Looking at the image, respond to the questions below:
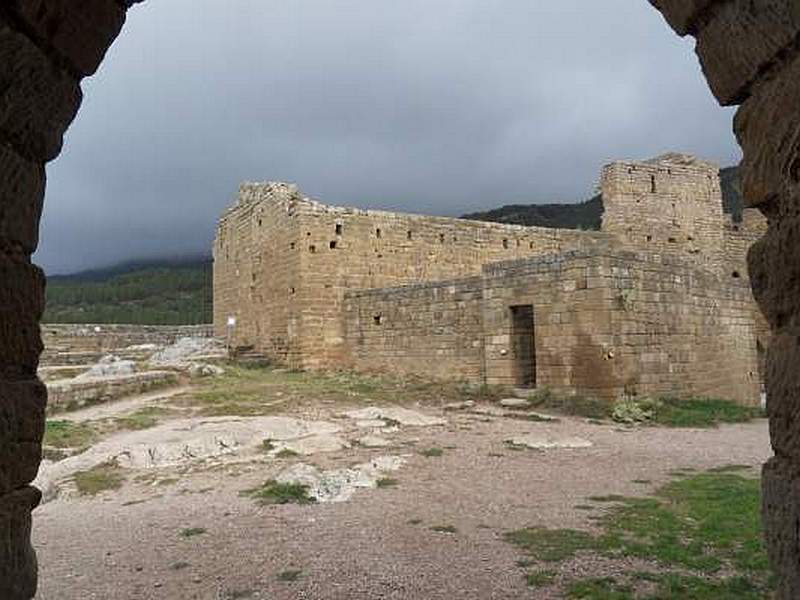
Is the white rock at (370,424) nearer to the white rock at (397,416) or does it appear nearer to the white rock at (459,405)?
the white rock at (397,416)

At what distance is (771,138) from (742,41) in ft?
1.14

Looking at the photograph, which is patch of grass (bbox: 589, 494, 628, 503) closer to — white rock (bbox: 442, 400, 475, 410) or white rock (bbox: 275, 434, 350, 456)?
white rock (bbox: 275, 434, 350, 456)

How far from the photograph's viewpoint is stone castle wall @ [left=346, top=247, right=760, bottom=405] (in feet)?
39.3

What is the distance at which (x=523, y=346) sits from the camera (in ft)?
46.0

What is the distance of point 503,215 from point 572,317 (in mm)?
60508

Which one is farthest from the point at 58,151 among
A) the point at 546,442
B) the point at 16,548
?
the point at 546,442

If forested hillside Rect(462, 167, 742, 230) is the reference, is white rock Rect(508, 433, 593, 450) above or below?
below

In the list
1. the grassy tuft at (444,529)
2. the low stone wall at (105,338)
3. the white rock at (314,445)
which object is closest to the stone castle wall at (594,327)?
the white rock at (314,445)

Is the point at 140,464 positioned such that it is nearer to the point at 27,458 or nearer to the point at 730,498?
the point at 27,458

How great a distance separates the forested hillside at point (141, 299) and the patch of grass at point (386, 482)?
157 ft

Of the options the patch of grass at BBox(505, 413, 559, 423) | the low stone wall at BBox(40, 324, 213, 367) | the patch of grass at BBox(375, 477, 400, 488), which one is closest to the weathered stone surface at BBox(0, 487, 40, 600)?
the patch of grass at BBox(375, 477, 400, 488)

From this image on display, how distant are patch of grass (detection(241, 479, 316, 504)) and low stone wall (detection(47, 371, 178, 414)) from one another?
7.65 m

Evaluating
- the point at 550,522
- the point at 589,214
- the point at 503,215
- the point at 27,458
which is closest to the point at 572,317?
the point at 550,522

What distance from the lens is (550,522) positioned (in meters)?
5.18
